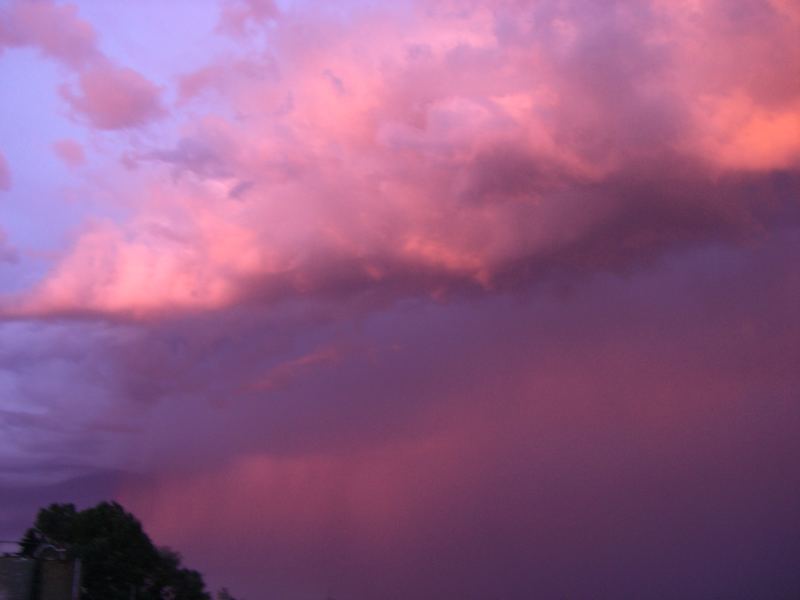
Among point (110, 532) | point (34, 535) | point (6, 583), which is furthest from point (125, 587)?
point (6, 583)

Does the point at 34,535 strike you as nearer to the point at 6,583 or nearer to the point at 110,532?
the point at 110,532

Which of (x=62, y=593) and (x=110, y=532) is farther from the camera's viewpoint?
(x=110, y=532)

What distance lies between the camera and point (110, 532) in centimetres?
7594

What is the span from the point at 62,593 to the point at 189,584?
2022 cm

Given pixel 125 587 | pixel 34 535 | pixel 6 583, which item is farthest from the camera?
pixel 34 535

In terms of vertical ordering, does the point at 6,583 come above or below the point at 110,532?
below

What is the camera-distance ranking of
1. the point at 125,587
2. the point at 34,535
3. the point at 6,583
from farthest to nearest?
the point at 34,535 → the point at 125,587 → the point at 6,583

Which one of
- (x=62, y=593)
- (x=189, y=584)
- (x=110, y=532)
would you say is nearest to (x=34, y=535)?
(x=110, y=532)

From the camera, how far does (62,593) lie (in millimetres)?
59000

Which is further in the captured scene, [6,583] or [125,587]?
[125,587]

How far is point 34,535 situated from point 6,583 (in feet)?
83.9

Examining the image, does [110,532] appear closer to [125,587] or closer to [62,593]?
[125,587]

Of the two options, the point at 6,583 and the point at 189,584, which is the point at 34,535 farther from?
the point at 6,583

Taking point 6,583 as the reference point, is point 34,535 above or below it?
above
